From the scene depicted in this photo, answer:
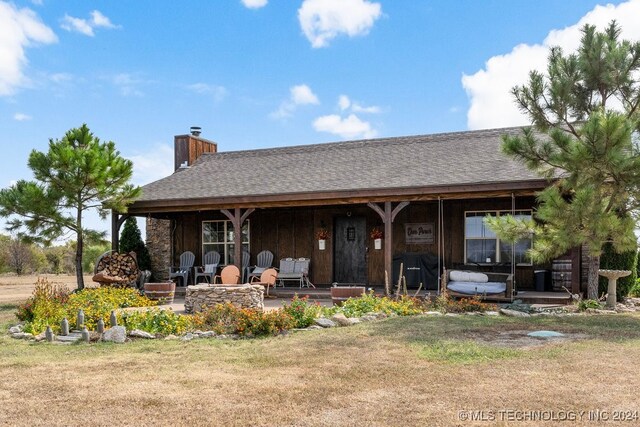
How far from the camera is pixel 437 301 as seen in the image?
9.29 meters

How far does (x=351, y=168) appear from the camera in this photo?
13.2 metres

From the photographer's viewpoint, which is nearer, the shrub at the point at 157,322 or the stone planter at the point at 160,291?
the shrub at the point at 157,322

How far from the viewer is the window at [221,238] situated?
14328 mm

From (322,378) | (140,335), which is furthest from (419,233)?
(322,378)

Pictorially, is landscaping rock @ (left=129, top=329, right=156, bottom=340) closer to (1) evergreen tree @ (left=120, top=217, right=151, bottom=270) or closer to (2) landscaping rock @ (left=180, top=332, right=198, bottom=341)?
(2) landscaping rock @ (left=180, top=332, right=198, bottom=341)

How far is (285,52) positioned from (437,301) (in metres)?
7.04

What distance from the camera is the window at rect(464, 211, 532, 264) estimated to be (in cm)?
1173

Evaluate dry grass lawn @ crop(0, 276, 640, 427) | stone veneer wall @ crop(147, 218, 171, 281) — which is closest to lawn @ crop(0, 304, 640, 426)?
dry grass lawn @ crop(0, 276, 640, 427)

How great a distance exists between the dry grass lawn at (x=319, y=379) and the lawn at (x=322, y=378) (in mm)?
11

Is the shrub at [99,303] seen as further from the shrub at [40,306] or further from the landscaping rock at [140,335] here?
the landscaping rock at [140,335]

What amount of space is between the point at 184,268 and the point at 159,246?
1756 millimetres

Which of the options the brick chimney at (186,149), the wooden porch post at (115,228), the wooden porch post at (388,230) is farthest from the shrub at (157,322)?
the brick chimney at (186,149)

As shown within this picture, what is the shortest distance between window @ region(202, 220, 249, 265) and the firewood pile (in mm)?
2256

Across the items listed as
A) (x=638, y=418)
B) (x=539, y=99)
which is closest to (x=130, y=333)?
(x=638, y=418)
